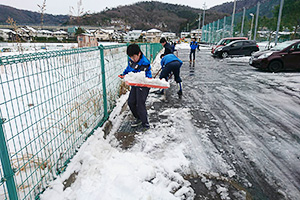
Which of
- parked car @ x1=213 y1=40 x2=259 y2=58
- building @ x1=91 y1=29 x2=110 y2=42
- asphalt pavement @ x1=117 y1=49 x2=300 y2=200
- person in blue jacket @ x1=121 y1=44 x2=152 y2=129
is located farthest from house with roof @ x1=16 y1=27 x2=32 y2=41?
parked car @ x1=213 y1=40 x2=259 y2=58

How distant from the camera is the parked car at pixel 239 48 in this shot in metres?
17.5

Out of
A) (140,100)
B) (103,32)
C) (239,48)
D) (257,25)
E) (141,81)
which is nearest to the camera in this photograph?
(141,81)

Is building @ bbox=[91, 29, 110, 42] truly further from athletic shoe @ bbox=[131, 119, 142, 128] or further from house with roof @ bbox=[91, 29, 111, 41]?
athletic shoe @ bbox=[131, 119, 142, 128]

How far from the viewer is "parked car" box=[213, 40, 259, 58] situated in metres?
17.5

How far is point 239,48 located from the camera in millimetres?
17547

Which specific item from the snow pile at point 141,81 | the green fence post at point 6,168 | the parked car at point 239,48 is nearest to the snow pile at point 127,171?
the green fence post at point 6,168

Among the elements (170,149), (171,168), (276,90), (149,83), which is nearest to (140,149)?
(170,149)

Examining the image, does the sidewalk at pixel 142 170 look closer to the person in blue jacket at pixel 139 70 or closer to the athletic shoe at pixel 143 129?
the athletic shoe at pixel 143 129

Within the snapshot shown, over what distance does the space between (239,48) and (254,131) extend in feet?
51.0

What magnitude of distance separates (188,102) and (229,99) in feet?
4.12

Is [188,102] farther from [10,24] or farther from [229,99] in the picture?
[10,24]

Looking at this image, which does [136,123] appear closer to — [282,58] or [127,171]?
[127,171]

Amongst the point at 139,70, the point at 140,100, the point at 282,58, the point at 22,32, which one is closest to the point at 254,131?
the point at 140,100

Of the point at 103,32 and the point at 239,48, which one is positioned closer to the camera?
the point at 239,48
